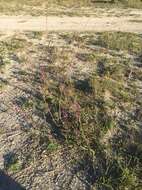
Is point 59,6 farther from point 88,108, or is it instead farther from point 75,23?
point 88,108

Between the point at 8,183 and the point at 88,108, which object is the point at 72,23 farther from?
the point at 8,183

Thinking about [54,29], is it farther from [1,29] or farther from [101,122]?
[101,122]

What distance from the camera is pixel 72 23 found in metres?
16.8

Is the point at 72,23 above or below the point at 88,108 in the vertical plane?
below

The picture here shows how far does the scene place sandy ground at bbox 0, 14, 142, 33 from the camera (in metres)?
15.5

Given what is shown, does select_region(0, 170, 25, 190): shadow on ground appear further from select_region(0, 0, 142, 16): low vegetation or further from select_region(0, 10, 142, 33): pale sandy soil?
select_region(0, 0, 142, 16): low vegetation

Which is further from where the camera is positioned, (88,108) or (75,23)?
(75,23)

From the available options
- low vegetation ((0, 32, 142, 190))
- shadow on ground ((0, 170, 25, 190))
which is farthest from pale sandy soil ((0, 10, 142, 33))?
shadow on ground ((0, 170, 25, 190))

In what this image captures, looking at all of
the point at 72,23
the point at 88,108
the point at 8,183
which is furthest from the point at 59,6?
the point at 8,183

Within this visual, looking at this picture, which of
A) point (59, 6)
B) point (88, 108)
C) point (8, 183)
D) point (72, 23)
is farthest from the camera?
point (59, 6)

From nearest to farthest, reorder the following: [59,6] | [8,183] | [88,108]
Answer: [8,183]
[88,108]
[59,6]

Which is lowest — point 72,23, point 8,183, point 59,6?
point 59,6

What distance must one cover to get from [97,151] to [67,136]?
2.24ft

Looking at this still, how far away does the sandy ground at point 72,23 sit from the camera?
610 inches
